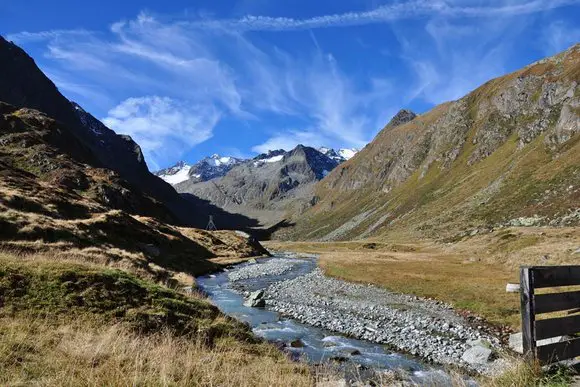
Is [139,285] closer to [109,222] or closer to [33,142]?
[109,222]

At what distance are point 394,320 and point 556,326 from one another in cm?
2345

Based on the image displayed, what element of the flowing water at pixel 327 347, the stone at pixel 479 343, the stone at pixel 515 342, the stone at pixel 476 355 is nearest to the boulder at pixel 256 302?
the flowing water at pixel 327 347

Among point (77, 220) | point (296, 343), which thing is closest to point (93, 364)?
point (296, 343)

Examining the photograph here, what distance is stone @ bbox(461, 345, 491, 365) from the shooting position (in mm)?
21423

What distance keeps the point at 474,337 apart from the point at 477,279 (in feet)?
82.0

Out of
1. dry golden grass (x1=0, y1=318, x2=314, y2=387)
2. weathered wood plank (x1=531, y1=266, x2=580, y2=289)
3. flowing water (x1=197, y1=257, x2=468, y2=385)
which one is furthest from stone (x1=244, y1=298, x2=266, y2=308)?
weathered wood plank (x1=531, y1=266, x2=580, y2=289)

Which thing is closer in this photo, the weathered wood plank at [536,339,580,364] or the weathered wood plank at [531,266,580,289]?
the weathered wood plank at [536,339,580,364]

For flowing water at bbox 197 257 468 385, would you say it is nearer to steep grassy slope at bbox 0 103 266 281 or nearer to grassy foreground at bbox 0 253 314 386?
grassy foreground at bbox 0 253 314 386

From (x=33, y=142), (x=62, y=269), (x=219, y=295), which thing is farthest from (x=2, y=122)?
(x=62, y=269)

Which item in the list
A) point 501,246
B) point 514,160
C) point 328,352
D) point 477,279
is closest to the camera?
point 328,352

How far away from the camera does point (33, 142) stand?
450 feet

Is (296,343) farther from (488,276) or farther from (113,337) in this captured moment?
(488,276)

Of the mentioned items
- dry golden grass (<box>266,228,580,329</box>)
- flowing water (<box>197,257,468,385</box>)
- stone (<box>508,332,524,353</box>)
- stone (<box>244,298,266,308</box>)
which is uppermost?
dry golden grass (<box>266,228,580,329</box>)

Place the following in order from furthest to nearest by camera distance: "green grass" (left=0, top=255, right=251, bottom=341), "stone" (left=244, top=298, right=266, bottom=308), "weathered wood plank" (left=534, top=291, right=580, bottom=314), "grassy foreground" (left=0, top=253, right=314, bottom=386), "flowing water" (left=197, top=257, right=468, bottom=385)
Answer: "stone" (left=244, top=298, right=266, bottom=308) < "flowing water" (left=197, top=257, right=468, bottom=385) < "green grass" (left=0, top=255, right=251, bottom=341) < "weathered wood plank" (left=534, top=291, right=580, bottom=314) < "grassy foreground" (left=0, top=253, right=314, bottom=386)
